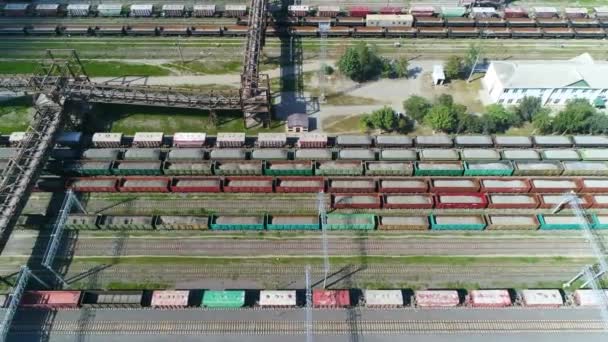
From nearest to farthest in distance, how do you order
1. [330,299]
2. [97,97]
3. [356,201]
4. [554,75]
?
[330,299], [356,201], [97,97], [554,75]

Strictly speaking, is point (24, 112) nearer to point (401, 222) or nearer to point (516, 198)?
point (401, 222)

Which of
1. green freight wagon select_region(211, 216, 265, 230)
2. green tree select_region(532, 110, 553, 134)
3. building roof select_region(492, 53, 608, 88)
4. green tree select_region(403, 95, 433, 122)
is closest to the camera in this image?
green freight wagon select_region(211, 216, 265, 230)

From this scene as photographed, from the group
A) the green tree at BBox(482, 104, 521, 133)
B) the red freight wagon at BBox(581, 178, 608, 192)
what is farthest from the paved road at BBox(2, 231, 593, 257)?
the green tree at BBox(482, 104, 521, 133)

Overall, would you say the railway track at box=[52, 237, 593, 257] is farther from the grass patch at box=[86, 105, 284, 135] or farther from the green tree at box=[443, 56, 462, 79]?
the green tree at box=[443, 56, 462, 79]

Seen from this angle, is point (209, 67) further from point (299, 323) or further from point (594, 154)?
point (594, 154)

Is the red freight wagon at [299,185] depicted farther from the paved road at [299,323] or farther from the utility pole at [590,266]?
the utility pole at [590,266]

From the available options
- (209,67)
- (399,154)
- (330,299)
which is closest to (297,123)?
(399,154)
